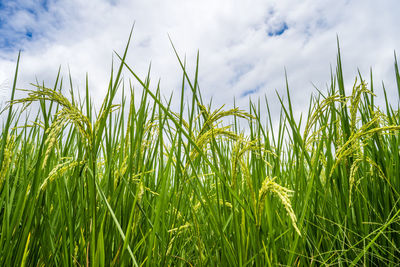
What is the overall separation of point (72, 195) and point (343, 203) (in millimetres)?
1495

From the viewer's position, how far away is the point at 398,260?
161cm

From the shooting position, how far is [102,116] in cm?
134

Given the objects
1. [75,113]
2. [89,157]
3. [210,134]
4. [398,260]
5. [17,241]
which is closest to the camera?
[75,113]

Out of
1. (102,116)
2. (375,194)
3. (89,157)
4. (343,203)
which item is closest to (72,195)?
(89,157)

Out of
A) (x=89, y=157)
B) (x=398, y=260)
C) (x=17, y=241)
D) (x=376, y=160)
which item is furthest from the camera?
(x=376, y=160)

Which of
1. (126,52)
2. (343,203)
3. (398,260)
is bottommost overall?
(398,260)

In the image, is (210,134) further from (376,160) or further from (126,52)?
(376,160)

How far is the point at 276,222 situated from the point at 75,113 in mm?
1288

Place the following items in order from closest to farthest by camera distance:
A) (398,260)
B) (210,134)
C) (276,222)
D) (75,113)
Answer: (75,113)
(210,134)
(398,260)
(276,222)

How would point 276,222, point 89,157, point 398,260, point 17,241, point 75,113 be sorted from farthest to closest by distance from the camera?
point 276,222
point 398,260
point 17,241
point 89,157
point 75,113

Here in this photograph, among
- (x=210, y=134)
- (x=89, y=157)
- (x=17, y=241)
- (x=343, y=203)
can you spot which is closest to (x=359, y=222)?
(x=343, y=203)

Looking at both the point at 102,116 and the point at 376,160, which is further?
the point at 376,160

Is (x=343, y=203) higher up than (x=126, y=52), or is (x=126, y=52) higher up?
(x=126, y=52)

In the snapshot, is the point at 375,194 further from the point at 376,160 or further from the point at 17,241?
the point at 17,241
